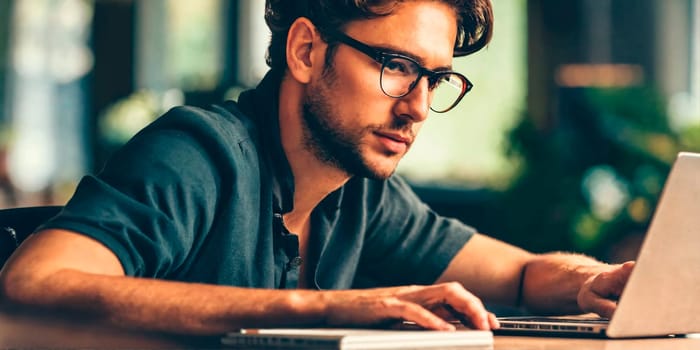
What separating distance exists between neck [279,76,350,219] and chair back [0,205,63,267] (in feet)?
1.43

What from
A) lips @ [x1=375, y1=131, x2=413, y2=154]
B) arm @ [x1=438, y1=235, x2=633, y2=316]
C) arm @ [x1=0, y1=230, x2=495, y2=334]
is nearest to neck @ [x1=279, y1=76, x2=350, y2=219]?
lips @ [x1=375, y1=131, x2=413, y2=154]

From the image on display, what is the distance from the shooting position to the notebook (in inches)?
45.6

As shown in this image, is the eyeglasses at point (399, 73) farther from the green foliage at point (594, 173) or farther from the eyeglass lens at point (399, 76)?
the green foliage at point (594, 173)

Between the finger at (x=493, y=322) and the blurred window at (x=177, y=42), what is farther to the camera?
the blurred window at (x=177, y=42)

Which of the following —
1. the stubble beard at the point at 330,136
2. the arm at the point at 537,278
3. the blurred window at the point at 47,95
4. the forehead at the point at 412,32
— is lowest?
the blurred window at the point at 47,95

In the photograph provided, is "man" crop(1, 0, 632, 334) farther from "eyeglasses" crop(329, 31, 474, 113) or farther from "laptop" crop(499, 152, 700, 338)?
"laptop" crop(499, 152, 700, 338)

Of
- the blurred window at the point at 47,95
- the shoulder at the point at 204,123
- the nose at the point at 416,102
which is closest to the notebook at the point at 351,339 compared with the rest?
the shoulder at the point at 204,123

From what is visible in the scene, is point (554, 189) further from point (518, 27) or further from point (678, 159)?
point (678, 159)

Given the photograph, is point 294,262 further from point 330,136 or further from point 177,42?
point 177,42

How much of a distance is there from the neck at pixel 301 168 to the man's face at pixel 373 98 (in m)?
0.02

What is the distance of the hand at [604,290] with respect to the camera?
1.75 metres

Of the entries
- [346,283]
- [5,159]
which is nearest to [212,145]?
[346,283]

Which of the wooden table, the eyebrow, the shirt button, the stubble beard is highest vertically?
the eyebrow

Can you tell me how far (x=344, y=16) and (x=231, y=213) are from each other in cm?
43
